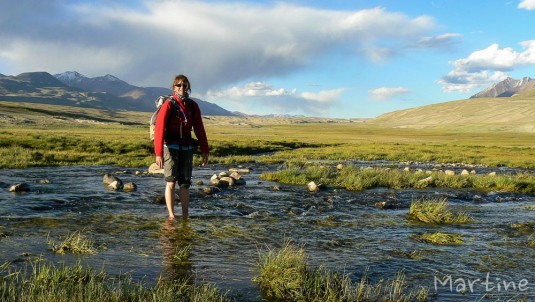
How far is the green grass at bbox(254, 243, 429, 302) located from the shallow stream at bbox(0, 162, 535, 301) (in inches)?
9.7

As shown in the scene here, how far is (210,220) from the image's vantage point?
10.0 meters

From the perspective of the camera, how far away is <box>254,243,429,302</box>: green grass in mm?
5402

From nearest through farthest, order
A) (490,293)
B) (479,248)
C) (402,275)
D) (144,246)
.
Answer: (490,293), (402,275), (144,246), (479,248)

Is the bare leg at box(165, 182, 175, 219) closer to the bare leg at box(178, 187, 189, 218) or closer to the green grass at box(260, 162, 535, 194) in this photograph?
the bare leg at box(178, 187, 189, 218)

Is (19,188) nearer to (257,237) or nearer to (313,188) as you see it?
(257,237)

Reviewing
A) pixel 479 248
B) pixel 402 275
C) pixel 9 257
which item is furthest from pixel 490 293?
pixel 9 257

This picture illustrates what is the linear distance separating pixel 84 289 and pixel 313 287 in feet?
8.74

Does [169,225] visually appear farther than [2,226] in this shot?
Yes

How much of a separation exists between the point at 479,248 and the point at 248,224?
180 inches

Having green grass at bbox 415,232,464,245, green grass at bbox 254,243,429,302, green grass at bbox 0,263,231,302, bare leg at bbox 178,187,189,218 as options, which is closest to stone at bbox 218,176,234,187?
bare leg at bbox 178,187,189,218

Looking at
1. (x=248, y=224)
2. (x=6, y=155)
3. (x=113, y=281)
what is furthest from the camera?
(x=6, y=155)

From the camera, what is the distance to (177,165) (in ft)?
30.7

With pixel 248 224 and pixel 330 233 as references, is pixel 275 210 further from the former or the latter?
pixel 330 233

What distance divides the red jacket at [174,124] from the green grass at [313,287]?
13.2 feet
